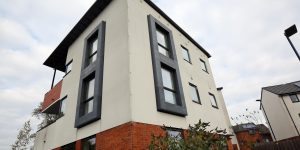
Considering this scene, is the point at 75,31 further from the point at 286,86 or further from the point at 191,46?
the point at 286,86

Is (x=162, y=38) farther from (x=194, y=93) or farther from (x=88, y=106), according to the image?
(x=88, y=106)

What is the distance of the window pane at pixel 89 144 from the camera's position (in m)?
8.66

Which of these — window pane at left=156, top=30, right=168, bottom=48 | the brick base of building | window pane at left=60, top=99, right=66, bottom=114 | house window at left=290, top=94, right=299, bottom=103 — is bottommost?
the brick base of building

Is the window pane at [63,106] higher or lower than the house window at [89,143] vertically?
higher

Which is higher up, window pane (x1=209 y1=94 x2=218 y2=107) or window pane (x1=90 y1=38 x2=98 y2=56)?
window pane (x1=90 y1=38 x2=98 y2=56)

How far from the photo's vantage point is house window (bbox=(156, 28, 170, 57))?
11498 millimetres

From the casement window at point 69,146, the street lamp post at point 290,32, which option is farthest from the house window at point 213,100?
the casement window at point 69,146

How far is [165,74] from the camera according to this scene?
10.6m

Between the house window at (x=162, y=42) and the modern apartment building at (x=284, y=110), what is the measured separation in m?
24.7

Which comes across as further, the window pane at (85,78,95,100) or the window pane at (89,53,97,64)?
the window pane at (89,53,97,64)

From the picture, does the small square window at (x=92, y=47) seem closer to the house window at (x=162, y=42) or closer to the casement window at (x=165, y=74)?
the casement window at (x=165, y=74)

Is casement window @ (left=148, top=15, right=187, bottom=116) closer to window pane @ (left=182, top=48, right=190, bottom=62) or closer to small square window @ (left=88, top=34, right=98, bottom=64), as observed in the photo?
window pane @ (left=182, top=48, right=190, bottom=62)

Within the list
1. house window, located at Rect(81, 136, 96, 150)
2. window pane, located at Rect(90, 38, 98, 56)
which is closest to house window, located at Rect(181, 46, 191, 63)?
window pane, located at Rect(90, 38, 98, 56)

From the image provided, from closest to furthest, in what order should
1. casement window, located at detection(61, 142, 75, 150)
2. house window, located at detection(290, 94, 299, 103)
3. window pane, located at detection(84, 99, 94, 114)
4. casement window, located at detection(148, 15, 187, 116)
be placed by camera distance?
casement window, located at detection(148, 15, 187, 116) < casement window, located at detection(61, 142, 75, 150) < window pane, located at detection(84, 99, 94, 114) < house window, located at detection(290, 94, 299, 103)
